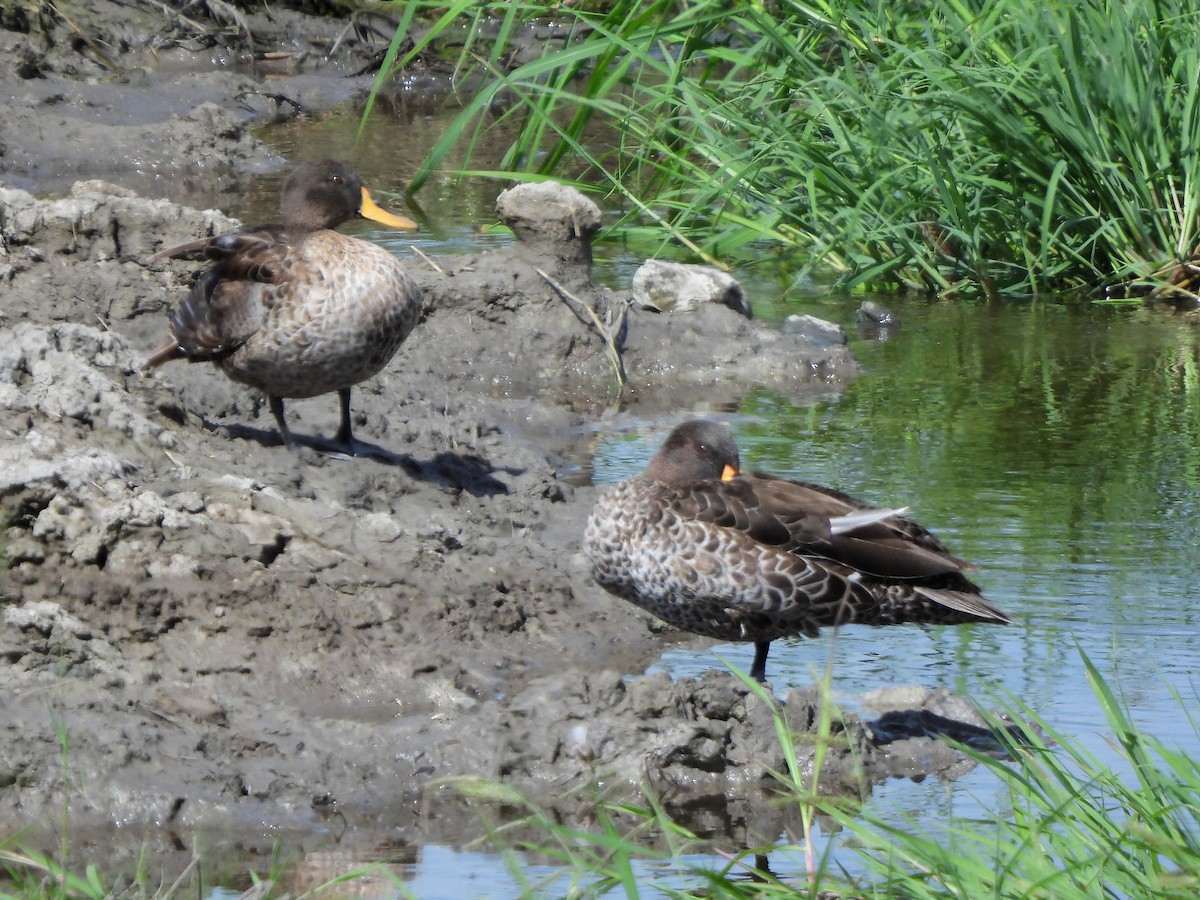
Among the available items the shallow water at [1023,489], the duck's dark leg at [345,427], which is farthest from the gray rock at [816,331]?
the duck's dark leg at [345,427]

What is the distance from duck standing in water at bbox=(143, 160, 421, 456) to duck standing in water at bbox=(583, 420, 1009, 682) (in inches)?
53.9

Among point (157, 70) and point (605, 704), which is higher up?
point (605, 704)

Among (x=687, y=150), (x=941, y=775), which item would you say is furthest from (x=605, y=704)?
(x=687, y=150)

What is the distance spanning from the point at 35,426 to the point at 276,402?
3.41ft

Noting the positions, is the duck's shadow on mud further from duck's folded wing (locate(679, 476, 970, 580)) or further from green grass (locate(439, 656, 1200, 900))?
green grass (locate(439, 656, 1200, 900))

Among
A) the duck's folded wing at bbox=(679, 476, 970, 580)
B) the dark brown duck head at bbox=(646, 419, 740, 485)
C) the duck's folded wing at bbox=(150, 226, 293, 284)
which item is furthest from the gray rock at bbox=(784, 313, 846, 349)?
the duck's folded wing at bbox=(679, 476, 970, 580)

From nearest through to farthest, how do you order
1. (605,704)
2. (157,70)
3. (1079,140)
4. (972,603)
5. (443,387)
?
1. (605,704)
2. (972,603)
3. (443,387)
4. (1079,140)
5. (157,70)

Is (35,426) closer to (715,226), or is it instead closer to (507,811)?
(507,811)

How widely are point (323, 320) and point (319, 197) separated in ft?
2.17

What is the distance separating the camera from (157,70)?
1547cm

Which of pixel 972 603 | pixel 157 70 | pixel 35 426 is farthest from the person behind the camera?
Result: pixel 157 70

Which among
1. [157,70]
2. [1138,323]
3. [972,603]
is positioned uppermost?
[972,603]

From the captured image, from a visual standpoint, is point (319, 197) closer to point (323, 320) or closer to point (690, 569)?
point (323, 320)

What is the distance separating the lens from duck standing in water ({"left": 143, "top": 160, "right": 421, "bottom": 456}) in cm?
584
